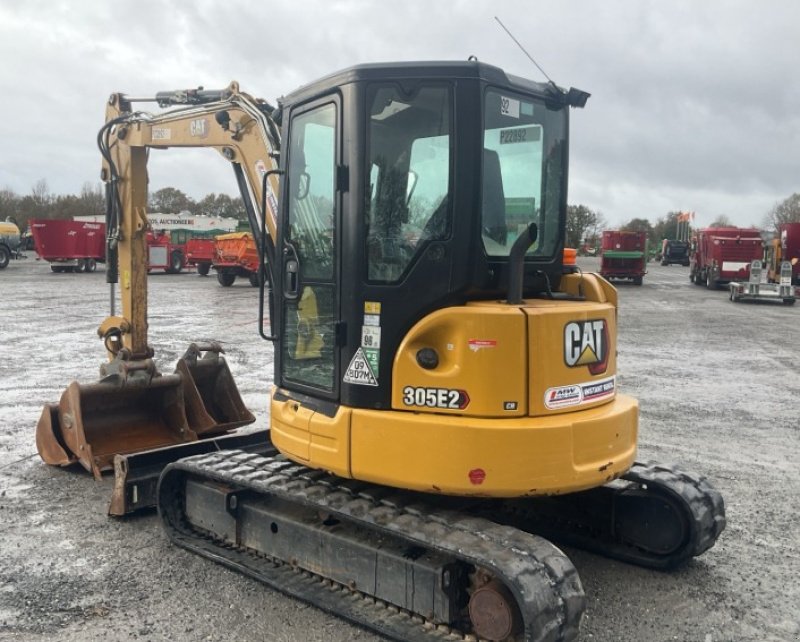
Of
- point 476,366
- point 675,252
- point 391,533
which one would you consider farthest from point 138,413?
point 675,252

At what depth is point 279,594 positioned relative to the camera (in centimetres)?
439

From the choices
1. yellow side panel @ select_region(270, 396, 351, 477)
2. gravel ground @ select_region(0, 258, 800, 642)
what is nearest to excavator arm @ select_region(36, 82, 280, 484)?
gravel ground @ select_region(0, 258, 800, 642)

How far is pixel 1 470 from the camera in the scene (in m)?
6.45

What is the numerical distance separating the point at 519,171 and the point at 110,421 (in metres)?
4.25

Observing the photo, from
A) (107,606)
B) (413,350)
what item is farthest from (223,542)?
(413,350)

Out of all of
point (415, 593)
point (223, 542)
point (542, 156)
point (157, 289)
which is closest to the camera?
point (415, 593)

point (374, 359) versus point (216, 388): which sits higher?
point (374, 359)

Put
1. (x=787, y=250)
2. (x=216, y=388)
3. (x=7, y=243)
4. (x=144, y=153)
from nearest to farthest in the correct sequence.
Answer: (x=144, y=153)
(x=216, y=388)
(x=787, y=250)
(x=7, y=243)

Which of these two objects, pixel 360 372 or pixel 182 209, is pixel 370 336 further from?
pixel 182 209

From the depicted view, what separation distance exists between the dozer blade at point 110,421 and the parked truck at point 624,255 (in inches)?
1076

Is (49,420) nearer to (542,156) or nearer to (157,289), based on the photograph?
(542,156)

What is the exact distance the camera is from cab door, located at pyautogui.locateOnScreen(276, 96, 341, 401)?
4258 mm

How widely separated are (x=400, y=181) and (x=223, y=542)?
257 centimetres

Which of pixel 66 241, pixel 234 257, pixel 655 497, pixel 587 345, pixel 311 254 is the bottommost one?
pixel 655 497
